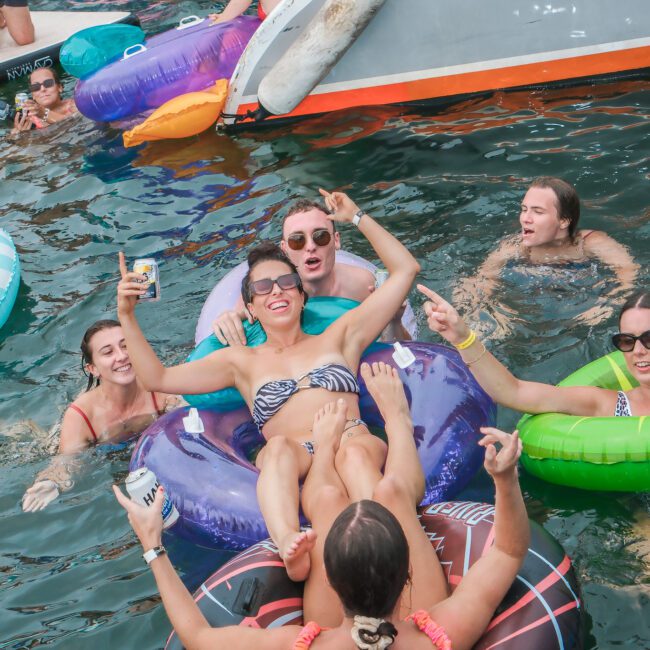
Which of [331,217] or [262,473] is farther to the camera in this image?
[331,217]

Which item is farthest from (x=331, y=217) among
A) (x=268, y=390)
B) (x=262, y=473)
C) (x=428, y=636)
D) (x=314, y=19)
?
(x=314, y=19)

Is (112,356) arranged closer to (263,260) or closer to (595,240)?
(263,260)

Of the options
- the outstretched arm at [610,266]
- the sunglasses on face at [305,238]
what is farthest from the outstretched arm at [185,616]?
the outstretched arm at [610,266]

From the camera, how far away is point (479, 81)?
871cm

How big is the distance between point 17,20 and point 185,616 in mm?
10321

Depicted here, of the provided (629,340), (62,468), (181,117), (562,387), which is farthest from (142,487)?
(181,117)

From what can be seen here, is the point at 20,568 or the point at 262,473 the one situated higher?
the point at 262,473

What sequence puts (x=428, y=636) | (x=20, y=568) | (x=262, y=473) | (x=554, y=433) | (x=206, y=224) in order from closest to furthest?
(x=428, y=636)
(x=262, y=473)
(x=554, y=433)
(x=20, y=568)
(x=206, y=224)

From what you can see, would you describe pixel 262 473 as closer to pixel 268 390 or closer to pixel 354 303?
pixel 268 390

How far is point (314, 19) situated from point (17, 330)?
12.6 feet

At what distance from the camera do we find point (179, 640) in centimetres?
346

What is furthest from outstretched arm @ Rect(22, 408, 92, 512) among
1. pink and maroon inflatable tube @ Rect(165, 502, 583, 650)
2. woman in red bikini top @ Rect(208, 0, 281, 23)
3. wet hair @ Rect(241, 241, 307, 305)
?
woman in red bikini top @ Rect(208, 0, 281, 23)

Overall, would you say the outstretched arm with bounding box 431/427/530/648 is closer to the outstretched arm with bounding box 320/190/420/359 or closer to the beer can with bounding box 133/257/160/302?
the outstretched arm with bounding box 320/190/420/359

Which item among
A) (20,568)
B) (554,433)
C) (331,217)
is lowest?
(20,568)
